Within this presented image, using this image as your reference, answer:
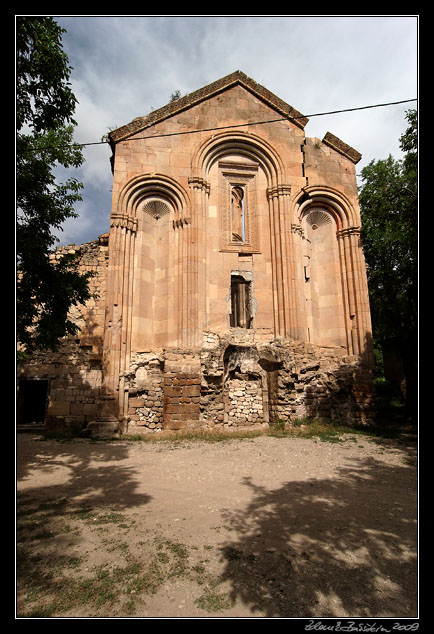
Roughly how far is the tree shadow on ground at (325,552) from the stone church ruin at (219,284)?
6.81 m

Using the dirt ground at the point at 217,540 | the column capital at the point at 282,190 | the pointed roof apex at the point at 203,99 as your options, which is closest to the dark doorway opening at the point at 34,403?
the dirt ground at the point at 217,540

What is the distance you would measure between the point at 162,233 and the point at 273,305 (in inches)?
207

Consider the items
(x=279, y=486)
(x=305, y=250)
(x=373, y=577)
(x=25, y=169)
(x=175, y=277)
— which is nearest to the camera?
(x=373, y=577)

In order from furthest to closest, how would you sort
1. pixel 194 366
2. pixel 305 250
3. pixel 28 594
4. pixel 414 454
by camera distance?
pixel 305 250
pixel 194 366
pixel 414 454
pixel 28 594

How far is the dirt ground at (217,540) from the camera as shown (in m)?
2.95

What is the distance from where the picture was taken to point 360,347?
45.1ft

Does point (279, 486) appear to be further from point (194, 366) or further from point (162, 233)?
point (162, 233)

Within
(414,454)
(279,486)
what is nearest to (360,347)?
(414,454)

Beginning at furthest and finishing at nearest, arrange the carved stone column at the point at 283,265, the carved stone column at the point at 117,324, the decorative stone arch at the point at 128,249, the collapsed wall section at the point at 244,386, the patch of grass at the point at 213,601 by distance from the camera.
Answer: the carved stone column at the point at 283,265 < the decorative stone arch at the point at 128,249 < the collapsed wall section at the point at 244,386 < the carved stone column at the point at 117,324 < the patch of grass at the point at 213,601

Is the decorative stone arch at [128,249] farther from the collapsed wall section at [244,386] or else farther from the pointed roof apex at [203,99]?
the pointed roof apex at [203,99]

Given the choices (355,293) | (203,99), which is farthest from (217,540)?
(203,99)

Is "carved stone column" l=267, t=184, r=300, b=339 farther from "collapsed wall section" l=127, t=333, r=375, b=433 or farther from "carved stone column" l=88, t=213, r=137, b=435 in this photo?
"carved stone column" l=88, t=213, r=137, b=435

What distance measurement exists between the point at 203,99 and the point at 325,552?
15.9 meters

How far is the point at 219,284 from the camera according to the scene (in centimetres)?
1352
